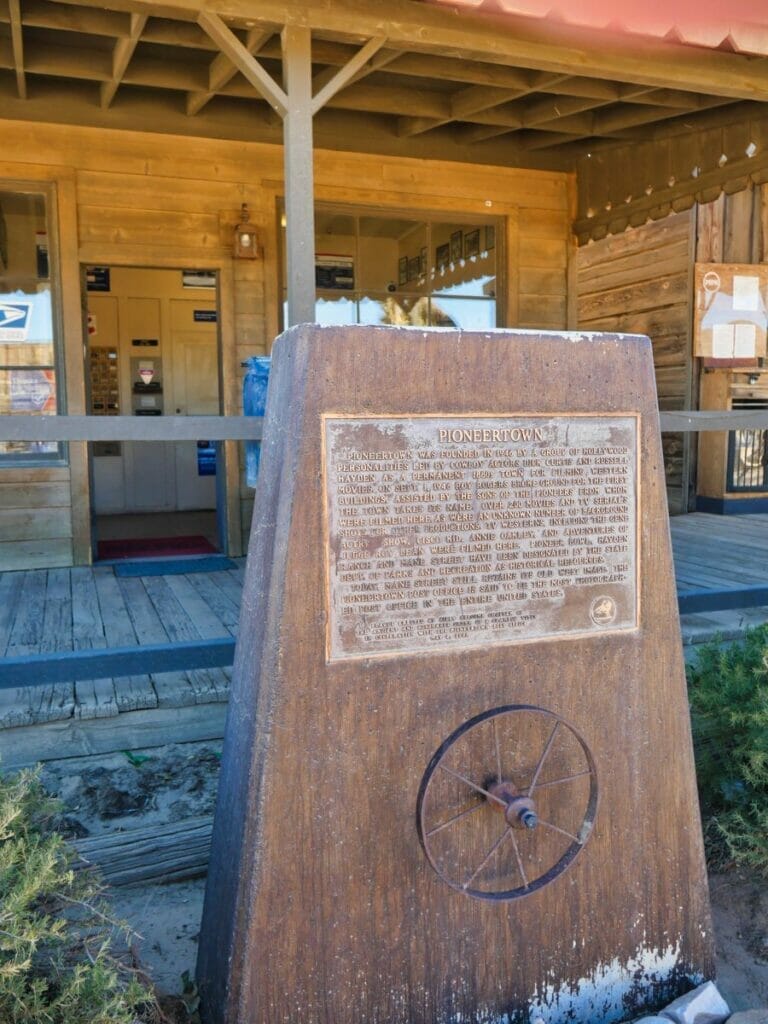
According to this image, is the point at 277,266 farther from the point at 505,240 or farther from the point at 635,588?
the point at 635,588

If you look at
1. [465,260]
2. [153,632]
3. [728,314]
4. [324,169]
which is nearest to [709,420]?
[153,632]

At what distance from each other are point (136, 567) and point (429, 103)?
373cm

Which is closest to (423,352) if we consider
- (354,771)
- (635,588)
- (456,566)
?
(456,566)

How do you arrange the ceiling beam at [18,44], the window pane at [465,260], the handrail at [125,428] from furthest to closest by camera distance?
1. the window pane at [465,260]
2. the ceiling beam at [18,44]
3. the handrail at [125,428]

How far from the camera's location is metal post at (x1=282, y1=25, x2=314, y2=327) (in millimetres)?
3455

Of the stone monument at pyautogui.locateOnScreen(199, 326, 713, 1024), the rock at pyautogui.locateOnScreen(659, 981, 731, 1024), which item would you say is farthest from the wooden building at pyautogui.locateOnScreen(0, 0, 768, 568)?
the rock at pyautogui.locateOnScreen(659, 981, 731, 1024)

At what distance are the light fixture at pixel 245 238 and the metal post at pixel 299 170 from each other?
8.33 ft

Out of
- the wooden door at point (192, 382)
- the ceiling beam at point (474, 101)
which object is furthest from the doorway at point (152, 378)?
the ceiling beam at point (474, 101)

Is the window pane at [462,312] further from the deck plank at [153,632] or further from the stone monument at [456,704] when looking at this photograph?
the stone monument at [456,704]

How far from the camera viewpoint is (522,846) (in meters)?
1.96

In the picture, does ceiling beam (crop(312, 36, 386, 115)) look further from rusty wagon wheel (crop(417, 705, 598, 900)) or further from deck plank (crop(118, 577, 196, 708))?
rusty wagon wheel (crop(417, 705, 598, 900))

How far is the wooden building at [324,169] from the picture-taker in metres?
3.69

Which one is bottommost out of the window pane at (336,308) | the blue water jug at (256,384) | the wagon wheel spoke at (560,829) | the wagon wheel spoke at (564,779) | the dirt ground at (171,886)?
the dirt ground at (171,886)

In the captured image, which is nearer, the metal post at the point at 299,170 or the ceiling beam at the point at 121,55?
the metal post at the point at 299,170
